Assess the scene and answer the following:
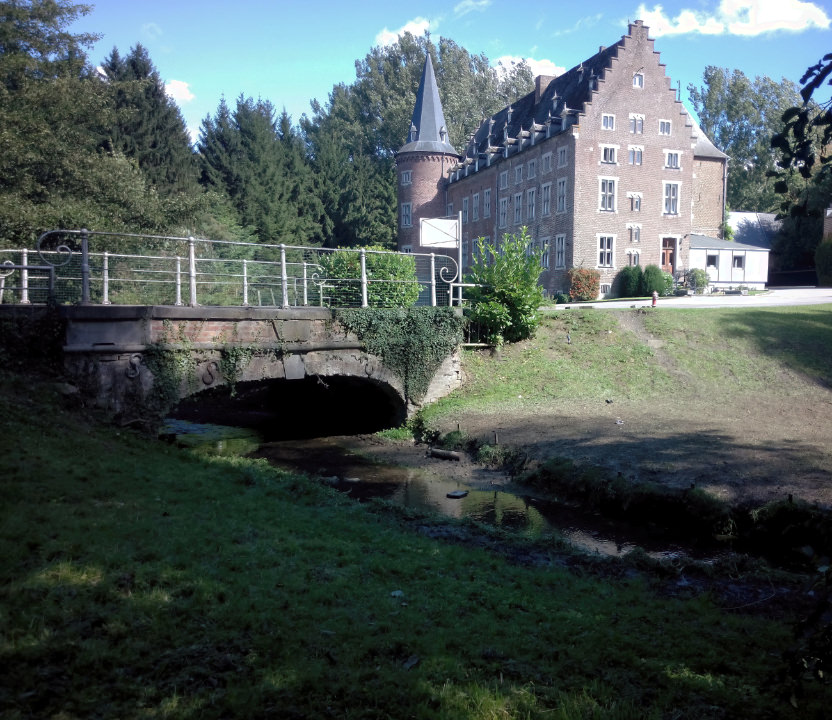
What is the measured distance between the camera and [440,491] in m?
11.7

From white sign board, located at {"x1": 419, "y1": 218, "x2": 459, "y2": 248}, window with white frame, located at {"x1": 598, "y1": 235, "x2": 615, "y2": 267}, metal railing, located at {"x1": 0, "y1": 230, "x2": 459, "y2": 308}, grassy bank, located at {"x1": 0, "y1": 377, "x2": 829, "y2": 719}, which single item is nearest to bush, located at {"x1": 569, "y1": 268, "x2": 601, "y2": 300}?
window with white frame, located at {"x1": 598, "y1": 235, "x2": 615, "y2": 267}

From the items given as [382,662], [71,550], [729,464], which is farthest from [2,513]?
[729,464]

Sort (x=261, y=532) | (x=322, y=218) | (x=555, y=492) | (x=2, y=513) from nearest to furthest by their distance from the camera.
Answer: (x=2, y=513) < (x=261, y=532) < (x=555, y=492) < (x=322, y=218)

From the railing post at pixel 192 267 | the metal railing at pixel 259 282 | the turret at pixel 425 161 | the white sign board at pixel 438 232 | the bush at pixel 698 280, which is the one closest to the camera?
the railing post at pixel 192 267

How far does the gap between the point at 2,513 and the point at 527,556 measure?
211 inches

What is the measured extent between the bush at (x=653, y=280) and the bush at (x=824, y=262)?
11674 mm

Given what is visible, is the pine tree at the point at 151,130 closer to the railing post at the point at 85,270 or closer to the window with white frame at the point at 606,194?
the window with white frame at the point at 606,194

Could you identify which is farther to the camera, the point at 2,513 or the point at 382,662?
the point at 2,513

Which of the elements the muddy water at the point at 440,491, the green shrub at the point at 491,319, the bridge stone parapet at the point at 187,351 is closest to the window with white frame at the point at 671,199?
the green shrub at the point at 491,319

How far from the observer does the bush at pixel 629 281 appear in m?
36.2

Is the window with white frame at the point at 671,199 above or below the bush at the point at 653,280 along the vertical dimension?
above

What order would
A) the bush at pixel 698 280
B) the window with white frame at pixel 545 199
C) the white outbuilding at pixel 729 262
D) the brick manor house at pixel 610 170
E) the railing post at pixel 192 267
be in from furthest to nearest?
the white outbuilding at pixel 729 262
the window with white frame at pixel 545 199
the brick manor house at pixel 610 170
the bush at pixel 698 280
the railing post at pixel 192 267

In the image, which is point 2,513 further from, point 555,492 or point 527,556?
point 555,492

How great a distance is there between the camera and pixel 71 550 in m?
5.20
